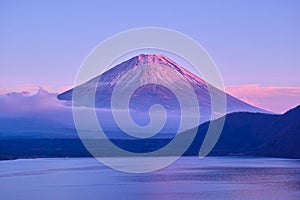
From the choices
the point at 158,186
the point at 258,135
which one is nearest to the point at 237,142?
the point at 258,135

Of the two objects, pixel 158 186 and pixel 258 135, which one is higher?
pixel 258 135

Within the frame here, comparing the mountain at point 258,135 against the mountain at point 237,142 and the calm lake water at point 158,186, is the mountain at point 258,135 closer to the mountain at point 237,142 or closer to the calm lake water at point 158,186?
the mountain at point 237,142

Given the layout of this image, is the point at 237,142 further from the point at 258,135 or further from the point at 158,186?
the point at 158,186

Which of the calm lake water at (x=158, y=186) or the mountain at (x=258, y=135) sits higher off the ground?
the mountain at (x=258, y=135)

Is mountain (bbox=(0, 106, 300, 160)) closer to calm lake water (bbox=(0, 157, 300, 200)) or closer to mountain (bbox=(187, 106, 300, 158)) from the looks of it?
mountain (bbox=(187, 106, 300, 158))

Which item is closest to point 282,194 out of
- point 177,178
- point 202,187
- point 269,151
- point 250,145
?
point 202,187

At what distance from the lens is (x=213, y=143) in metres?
75.3

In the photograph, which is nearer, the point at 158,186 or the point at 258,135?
the point at 158,186

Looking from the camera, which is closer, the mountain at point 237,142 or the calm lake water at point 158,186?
the calm lake water at point 158,186

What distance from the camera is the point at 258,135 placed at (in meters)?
71.1

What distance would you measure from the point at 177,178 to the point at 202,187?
562 cm

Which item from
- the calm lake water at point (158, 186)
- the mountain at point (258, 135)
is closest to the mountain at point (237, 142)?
the mountain at point (258, 135)

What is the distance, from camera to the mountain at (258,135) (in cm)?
6100

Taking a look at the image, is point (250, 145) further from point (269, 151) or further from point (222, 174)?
point (222, 174)
